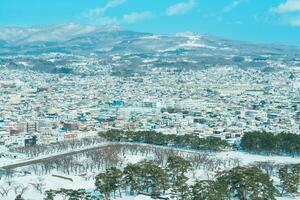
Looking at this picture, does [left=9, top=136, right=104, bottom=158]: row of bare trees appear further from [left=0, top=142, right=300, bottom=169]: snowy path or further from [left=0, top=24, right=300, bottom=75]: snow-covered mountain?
[left=0, top=24, right=300, bottom=75]: snow-covered mountain

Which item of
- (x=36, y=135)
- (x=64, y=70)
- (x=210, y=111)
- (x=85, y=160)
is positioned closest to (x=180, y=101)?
(x=210, y=111)

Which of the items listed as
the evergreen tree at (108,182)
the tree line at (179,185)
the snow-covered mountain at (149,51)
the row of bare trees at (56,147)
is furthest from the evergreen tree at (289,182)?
the snow-covered mountain at (149,51)

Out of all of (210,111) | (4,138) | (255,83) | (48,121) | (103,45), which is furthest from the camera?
(103,45)

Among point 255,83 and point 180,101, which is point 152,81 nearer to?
Result: point 255,83

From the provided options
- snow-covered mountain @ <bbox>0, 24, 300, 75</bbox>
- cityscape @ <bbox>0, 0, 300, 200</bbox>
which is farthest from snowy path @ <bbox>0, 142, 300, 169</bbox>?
snow-covered mountain @ <bbox>0, 24, 300, 75</bbox>

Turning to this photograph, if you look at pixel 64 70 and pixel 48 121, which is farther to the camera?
pixel 64 70

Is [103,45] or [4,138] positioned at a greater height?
[103,45]

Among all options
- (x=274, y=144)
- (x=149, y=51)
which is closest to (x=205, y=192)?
(x=274, y=144)
